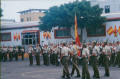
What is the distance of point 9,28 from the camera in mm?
43125

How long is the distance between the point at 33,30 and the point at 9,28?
5538mm

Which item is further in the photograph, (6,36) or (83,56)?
(6,36)

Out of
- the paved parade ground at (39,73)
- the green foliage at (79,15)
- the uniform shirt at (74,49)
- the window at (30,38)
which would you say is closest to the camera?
the paved parade ground at (39,73)

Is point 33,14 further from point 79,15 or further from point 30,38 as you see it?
point 79,15

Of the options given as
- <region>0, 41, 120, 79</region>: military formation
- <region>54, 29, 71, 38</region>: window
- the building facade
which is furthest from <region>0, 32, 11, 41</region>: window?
the building facade

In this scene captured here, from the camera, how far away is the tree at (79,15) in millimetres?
30609

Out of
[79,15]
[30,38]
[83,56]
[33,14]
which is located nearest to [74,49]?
[83,56]

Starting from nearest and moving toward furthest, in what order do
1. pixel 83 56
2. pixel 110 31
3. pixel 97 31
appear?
pixel 83 56 → pixel 110 31 → pixel 97 31

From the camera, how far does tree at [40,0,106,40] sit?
30.6 meters

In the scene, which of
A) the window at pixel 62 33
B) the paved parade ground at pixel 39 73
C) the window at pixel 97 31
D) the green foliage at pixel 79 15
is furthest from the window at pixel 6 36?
the paved parade ground at pixel 39 73

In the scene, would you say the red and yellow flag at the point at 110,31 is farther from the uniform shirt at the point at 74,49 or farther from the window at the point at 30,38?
the uniform shirt at the point at 74,49

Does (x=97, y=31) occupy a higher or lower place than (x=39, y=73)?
higher

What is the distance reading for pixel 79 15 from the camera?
1198 inches

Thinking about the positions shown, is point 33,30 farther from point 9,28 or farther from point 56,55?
point 56,55
